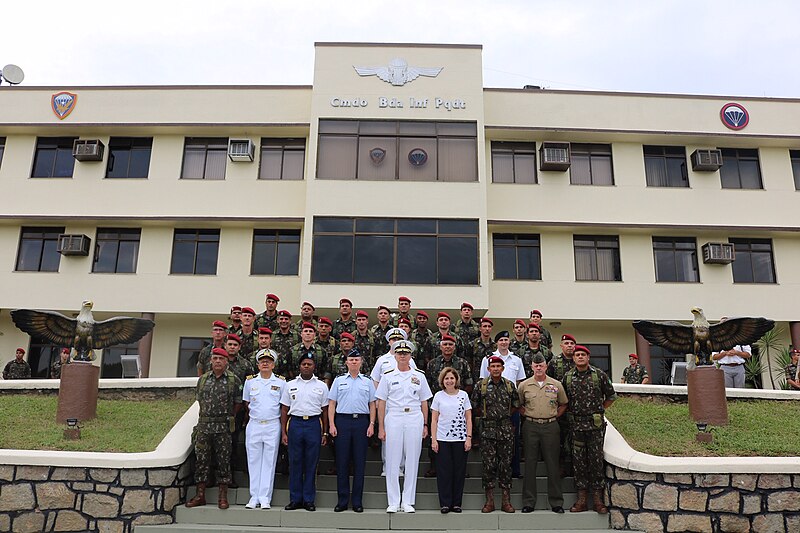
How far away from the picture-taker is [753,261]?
15898mm

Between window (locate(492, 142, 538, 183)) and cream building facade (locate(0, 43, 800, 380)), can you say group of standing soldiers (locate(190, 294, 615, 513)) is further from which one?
window (locate(492, 142, 538, 183))

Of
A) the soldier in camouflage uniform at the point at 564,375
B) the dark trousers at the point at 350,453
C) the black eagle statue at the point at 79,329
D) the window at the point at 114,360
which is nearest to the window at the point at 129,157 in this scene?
the window at the point at 114,360

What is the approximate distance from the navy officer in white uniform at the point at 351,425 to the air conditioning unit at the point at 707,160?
510 inches

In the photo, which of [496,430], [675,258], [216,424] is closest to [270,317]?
[216,424]

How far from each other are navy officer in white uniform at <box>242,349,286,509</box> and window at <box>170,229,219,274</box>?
30.6 feet

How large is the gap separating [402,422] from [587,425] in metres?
2.01

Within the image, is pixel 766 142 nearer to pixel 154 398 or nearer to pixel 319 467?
pixel 319 467

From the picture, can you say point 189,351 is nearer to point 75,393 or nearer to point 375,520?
point 75,393

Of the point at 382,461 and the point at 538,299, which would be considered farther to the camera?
the point at 538,299

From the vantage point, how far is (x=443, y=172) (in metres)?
14.9

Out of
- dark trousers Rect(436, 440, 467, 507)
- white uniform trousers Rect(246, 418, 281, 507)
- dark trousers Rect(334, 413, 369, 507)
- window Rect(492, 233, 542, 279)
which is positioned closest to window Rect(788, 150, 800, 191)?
window Rect(492, 233, 542, 279)

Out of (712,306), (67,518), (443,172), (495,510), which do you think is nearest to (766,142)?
(712,306)

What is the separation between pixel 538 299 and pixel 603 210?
299 cm

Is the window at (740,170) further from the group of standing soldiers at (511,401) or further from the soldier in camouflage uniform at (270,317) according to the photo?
the soldier in camouflage uniform at (270,317)
